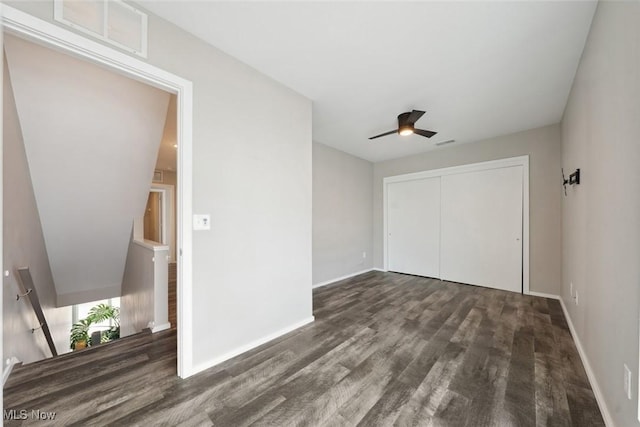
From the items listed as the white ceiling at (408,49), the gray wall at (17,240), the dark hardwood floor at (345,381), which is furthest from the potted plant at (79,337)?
the white ceiling at (408,49)

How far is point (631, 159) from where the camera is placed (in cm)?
113

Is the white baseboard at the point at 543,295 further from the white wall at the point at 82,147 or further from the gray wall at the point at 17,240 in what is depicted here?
the gray wall at the point at 17,240

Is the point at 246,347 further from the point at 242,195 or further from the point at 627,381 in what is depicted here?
the point at 627,381

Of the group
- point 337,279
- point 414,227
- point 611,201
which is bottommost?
point 337,279

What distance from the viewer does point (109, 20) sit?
56.8 inches

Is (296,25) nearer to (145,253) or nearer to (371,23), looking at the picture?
(371,23)

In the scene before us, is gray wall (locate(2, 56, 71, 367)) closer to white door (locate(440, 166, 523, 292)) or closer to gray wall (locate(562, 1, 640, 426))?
gray wall (locate(562, 1, 640, 426))

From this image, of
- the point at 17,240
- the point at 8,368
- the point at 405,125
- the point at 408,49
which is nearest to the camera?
the point at 8,368

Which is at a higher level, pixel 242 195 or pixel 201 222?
pixel 242 195

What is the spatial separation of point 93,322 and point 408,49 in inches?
250

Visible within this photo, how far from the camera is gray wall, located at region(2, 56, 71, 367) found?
1885 mm

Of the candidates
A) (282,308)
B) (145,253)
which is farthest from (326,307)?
(145,253)

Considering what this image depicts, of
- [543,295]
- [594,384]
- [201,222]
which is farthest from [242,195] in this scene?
[543,295]

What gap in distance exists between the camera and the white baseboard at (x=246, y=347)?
183 cm
